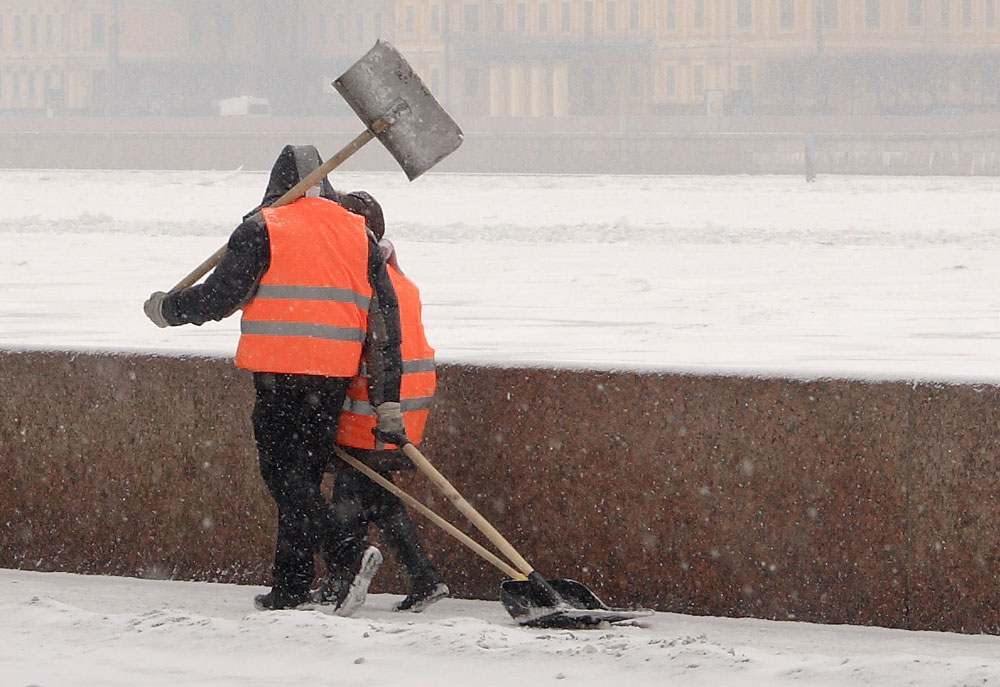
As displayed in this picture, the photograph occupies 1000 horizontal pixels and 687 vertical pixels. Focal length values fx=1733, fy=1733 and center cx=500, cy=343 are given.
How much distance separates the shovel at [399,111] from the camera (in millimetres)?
4797

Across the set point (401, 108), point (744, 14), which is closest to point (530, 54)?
point (744, 14)

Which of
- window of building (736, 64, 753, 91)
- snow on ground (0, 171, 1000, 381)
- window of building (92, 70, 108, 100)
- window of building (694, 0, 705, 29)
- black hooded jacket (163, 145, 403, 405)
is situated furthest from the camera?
window of building (92, 70, 108, 100)

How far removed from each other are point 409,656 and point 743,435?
122cm

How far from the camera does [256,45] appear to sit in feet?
213

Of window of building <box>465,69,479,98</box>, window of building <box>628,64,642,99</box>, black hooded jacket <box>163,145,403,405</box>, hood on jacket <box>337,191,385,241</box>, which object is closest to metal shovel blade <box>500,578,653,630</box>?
black hooded jacket <box>163,145,403,405</box>

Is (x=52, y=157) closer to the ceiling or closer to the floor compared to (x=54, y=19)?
closer to the floor

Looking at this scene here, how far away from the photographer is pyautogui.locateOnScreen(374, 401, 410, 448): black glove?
4.52 metres

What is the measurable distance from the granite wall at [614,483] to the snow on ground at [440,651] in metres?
0.15

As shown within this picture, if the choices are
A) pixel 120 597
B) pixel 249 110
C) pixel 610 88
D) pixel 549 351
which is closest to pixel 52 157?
pixel 249 110

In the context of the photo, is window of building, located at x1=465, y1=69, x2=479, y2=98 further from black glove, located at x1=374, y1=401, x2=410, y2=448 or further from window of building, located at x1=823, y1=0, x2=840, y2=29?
black glove, located at x1=374, y1=401, x2=410, y2=448

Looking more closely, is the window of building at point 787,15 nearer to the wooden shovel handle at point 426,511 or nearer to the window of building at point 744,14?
the window of building at point 744,14

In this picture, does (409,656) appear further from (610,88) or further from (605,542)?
(610,88)

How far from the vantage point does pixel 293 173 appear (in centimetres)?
460

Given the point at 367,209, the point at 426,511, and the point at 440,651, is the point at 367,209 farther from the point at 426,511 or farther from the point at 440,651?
the point at 440,651
